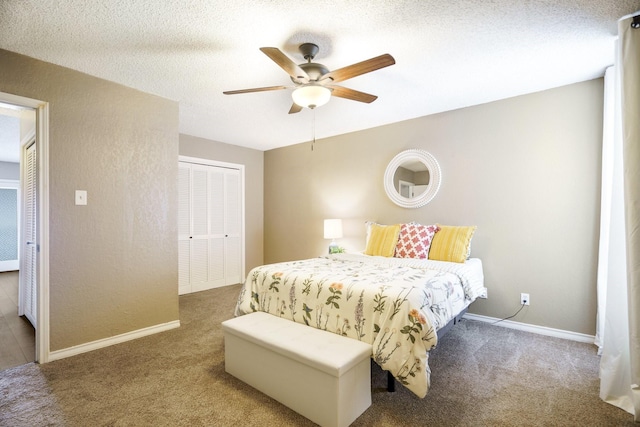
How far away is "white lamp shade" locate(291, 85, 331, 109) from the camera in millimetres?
2170

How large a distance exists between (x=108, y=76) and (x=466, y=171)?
11.6 feet

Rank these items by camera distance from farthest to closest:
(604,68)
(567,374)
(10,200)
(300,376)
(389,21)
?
(10,200) < (604,68) < (567,374) < (389,21) < (300,376)

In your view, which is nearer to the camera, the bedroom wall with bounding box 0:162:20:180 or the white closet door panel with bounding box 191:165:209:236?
the white closet door panel with bounding box 191:165:209:236

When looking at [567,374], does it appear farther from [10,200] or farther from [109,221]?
[10,200]

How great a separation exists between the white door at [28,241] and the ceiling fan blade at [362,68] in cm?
305

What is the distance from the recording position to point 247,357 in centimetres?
199

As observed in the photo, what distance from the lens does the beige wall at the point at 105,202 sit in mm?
2404

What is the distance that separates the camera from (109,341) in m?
2.64

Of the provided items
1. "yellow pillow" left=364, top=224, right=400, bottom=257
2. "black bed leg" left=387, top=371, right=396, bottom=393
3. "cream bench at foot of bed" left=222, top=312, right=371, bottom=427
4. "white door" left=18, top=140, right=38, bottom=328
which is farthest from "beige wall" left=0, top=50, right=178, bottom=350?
"black bed leg" left=387, top=371, right=396, bottom=393

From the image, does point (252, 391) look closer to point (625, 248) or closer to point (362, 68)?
point (362, 68)

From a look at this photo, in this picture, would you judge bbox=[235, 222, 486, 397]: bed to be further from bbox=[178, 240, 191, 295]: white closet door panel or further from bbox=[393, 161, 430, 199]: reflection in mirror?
bbox=[178, 240, 191, 295]: white closet door panel

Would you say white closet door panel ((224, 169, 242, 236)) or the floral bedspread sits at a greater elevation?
white closet door panel ((224, 169, 242, 236))

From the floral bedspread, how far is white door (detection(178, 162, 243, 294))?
2.26m

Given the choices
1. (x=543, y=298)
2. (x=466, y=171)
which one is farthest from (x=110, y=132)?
(x=543, y=298)
